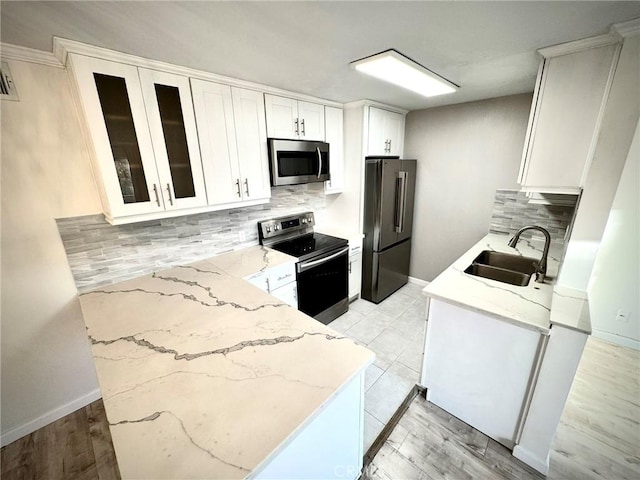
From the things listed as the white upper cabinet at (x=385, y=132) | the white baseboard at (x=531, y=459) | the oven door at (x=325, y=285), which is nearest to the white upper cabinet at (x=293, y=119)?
the white upper cabinet at (x=385, y=132)

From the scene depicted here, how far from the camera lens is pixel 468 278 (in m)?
1.80

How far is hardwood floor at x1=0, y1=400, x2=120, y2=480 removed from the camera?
4.91ft

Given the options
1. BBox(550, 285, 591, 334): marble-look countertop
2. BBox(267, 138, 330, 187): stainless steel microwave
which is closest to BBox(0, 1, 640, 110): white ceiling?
BBox(267, 138, 330, 187): stainless steel microwave

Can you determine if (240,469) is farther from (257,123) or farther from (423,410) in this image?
(257,123)

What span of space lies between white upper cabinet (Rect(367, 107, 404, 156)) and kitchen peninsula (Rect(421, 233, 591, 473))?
166 centimetres

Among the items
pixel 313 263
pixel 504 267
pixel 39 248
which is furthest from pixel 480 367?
pixel 39 248

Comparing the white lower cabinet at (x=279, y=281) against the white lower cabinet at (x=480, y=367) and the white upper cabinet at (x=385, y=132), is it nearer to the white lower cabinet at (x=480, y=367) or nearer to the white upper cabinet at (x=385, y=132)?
the white lower cabinet at (x=480, y=367)

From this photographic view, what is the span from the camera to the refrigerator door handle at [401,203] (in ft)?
9.55

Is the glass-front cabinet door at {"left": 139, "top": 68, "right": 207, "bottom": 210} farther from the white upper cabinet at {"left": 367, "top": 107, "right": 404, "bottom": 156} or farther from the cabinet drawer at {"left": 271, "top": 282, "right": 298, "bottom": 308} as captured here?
the white upper cabinet at {"left": 367, "top": 107, "right": 404, "bottom": 156}

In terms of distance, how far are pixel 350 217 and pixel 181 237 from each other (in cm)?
178

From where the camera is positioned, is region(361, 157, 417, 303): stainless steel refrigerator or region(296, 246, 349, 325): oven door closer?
region(296, 246, 349, 325): oven door

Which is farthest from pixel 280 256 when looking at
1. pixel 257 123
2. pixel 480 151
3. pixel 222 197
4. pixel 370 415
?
pixel 480 151

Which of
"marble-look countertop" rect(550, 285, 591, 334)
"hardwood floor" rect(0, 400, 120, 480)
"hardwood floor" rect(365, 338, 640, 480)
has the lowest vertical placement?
"hardwood floor" rect(0, 400, 120, 480)

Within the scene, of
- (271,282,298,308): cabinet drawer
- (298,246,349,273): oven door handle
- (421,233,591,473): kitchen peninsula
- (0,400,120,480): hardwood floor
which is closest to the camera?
(421,233,591,473): kitchen peninsula
